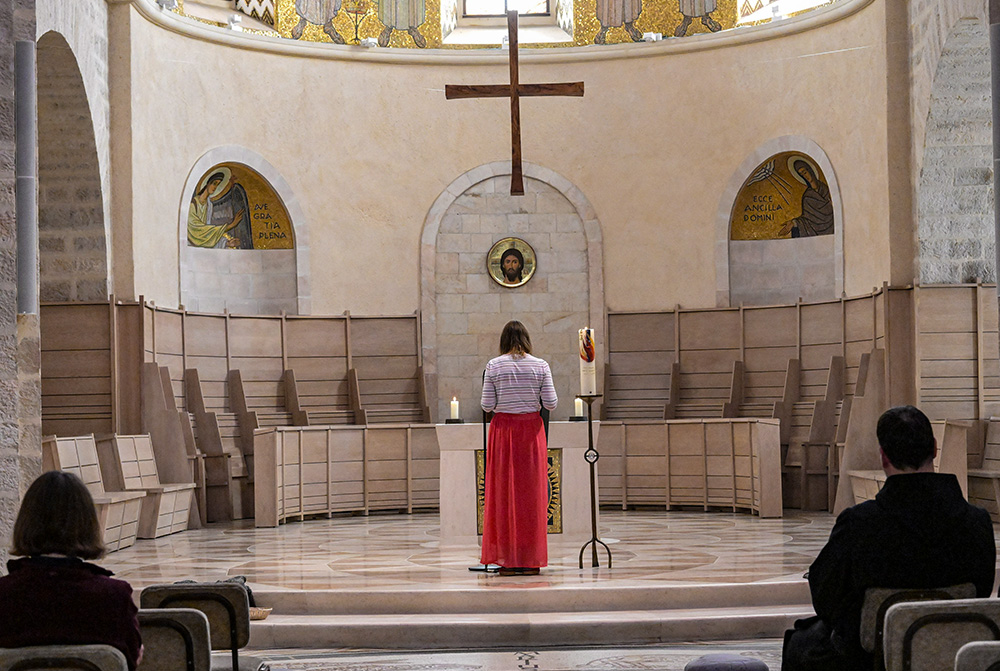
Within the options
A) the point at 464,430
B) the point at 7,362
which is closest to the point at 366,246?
the point at 464,430

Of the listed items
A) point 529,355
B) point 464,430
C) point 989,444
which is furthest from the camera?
point 989,444

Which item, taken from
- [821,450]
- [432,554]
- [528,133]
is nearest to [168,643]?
[432,554]

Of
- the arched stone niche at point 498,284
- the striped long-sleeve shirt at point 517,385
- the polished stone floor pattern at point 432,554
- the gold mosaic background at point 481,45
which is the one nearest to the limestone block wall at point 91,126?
the gold mosaic background at point 481,45

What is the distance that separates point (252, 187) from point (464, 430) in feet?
17.9

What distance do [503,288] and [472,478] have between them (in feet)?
15.7

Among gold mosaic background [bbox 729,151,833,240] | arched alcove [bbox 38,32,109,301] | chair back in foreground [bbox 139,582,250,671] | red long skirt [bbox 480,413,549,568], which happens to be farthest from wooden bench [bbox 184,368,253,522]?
chair back in foreground [bbox 139,582,250,671]

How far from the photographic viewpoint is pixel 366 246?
14055mm

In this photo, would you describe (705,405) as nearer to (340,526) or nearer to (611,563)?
(340,526)

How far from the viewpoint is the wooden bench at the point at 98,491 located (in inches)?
382

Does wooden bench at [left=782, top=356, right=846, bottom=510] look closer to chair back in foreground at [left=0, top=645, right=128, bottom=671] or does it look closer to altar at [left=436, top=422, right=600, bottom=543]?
altar at [left=436, top=422, right=600, bottom=543]

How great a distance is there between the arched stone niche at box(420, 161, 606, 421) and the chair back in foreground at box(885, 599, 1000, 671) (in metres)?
10.7

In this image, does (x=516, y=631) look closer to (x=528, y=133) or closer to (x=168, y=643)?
(x=168, y=643)

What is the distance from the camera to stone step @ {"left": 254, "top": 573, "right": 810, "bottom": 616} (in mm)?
7016

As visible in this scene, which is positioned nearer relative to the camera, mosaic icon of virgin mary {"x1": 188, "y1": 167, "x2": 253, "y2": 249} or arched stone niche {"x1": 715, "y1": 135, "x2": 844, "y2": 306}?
mosaic icon of virgin mary {"x1": 188, "y1": 167, "x2": 253, "y2": 249}
